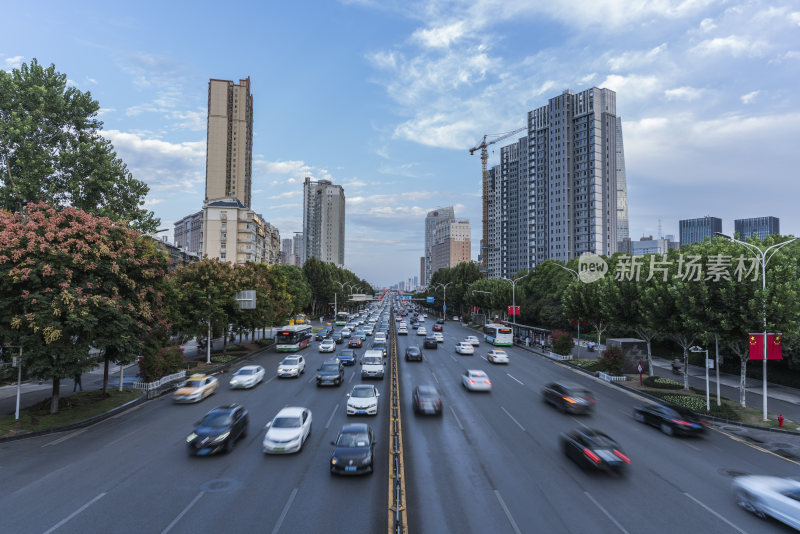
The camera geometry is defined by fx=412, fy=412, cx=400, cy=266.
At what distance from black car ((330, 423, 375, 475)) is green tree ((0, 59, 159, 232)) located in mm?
22780

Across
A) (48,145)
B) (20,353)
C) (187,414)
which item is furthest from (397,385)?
(48,145)

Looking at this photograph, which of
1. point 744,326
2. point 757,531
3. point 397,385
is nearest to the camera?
point 757,531

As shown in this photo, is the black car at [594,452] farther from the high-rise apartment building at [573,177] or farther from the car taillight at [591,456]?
the high-rise apartment building at [573,177]

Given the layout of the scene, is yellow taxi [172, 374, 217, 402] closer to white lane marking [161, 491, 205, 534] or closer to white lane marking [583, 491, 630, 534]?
white lane marking [161, 491, 205, 534]

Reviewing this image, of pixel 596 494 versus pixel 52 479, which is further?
pixel 52 479

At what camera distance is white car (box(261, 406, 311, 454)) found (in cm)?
1708

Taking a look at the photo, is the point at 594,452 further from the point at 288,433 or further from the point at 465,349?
the point at 465,349

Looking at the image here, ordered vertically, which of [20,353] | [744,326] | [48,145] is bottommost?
[20,353]

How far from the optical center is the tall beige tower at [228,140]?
522 ft

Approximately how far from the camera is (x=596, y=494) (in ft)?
45.8

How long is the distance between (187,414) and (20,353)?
8.75m

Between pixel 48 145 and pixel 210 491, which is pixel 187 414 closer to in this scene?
pixel 210 491

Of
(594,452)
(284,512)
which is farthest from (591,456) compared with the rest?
(284,512)

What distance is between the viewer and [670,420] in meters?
21.0
